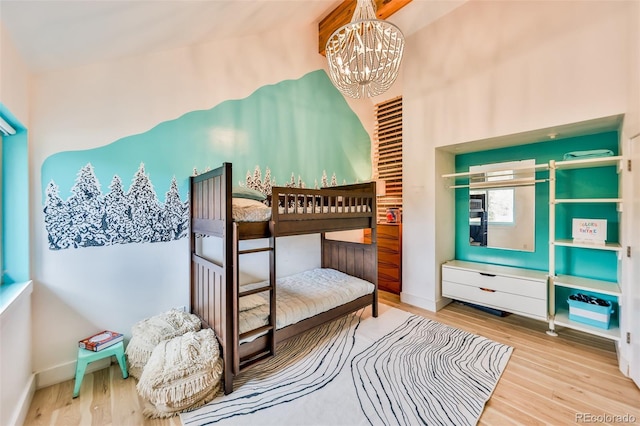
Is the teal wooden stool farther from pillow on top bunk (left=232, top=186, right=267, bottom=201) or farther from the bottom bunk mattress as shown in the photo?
pillow on top bunk (left=232, top=186, right=267, bottom=201)

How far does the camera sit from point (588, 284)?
8.08 feet

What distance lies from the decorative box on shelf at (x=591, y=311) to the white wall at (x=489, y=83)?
1265mm

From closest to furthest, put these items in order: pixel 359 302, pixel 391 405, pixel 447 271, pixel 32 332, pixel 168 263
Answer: pixel 391 405 → pixel 32 332 → pixel 168 263 → pixel 359 302 → pixel 447 271

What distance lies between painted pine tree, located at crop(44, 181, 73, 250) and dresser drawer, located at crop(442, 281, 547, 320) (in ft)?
12.8

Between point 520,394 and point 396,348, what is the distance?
933 mm

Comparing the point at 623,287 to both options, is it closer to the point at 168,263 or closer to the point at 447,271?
the point at 447,271

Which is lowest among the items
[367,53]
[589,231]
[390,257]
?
[390,257]

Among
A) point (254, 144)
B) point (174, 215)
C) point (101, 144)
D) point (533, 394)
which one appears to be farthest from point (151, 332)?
point (533, 394)

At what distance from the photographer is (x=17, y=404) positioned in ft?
5.21

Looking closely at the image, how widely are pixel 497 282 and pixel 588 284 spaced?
0.73 m

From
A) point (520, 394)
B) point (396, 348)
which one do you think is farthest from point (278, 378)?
point (520, 394)

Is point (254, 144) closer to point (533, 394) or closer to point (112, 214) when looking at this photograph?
point (112, 214)

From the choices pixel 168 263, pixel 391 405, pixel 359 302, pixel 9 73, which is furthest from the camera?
pixel 359 302

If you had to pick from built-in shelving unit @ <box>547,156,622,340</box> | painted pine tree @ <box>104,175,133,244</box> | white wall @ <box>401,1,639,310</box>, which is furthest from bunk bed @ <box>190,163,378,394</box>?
built-in shelving unit @ <box>547,156,622,340</box>
